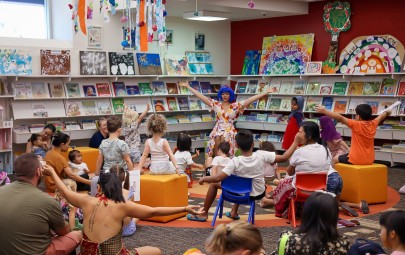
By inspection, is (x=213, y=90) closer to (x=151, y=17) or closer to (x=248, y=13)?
(x=248, y=13)

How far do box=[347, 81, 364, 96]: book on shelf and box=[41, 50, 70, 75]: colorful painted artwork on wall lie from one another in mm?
5483

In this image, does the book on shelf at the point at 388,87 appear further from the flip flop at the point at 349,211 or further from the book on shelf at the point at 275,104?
the flip flop at the point at 349,211

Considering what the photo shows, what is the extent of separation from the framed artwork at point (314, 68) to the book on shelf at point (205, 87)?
247 centimetres

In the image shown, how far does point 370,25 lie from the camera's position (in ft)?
35.0

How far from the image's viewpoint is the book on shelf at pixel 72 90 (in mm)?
10523

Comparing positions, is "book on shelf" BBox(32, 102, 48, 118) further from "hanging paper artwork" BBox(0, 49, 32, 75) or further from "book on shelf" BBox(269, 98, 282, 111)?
"book on shelf" BBox(269, 98, 282, 111)

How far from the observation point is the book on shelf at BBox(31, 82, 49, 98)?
10086 millimetres

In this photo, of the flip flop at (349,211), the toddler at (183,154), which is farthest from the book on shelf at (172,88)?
the flip flop at (349,211)

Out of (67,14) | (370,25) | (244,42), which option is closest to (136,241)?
(67,14)

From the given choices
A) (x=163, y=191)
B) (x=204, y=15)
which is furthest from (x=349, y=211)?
(x=204, y=15)

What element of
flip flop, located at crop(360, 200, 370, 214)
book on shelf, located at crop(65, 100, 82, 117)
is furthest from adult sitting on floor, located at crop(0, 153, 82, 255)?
book on shelf, located at crop(65, 100, 82, 117)

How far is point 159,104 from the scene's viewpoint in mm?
11820

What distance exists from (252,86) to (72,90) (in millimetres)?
4193

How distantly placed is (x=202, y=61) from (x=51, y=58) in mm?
3816
